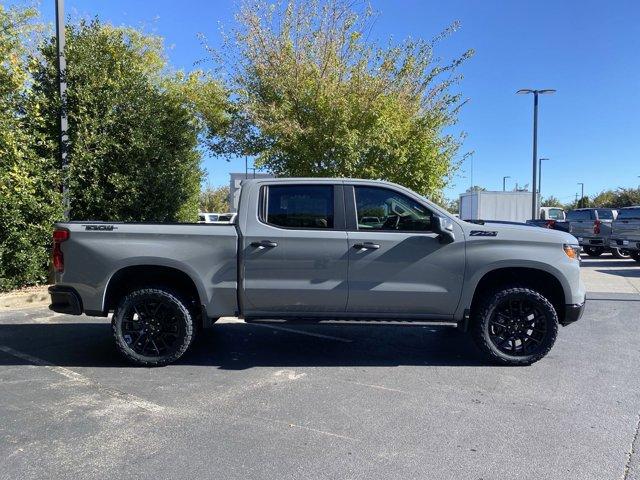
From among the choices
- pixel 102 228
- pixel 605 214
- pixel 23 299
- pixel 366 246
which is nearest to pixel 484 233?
pixel 366 246

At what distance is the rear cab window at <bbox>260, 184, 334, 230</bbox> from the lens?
18.1 feet

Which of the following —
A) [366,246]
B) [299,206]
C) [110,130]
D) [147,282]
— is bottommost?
[147,282]

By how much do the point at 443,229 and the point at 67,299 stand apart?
3845mm

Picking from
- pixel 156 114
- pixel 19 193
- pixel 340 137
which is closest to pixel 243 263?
pixel 19 193

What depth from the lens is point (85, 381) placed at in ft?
16.8

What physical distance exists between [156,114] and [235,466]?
9280mm

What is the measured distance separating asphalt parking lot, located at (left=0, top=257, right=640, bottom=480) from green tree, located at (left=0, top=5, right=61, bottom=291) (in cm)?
269

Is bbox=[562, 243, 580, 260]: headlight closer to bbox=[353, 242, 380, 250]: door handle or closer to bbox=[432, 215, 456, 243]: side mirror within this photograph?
bbox=[432, 215, 456, 243]: side mirror

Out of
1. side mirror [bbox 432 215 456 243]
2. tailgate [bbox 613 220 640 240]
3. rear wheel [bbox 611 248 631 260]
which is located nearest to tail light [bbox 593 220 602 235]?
rear wheel [bbox 611 248 631 260]

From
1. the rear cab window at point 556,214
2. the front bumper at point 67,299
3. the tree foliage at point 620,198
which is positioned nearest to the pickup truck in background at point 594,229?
the rear cab window at point 556,214

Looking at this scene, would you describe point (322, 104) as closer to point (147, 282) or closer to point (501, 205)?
A: point (147, 282)

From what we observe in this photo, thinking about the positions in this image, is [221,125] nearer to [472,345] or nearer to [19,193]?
[19,193]

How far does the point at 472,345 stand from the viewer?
6.57 metres

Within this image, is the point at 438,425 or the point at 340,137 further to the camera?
the point at 340,137
